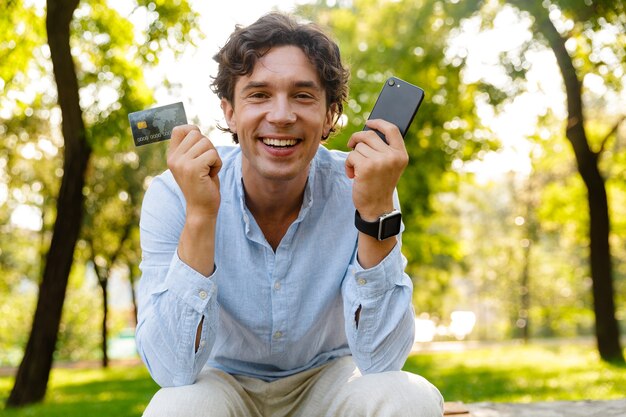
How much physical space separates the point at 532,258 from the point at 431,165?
73.6ft

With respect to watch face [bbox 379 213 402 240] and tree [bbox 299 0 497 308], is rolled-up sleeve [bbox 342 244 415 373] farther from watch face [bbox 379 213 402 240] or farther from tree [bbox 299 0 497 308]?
tree [bbox 299 0 497 308]

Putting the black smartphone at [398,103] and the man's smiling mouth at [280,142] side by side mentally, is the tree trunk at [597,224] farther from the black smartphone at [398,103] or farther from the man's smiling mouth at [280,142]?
Result: the man's smiling mouth at [280,142]

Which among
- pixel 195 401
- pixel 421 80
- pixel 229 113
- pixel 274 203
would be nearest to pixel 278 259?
pixel 274 203

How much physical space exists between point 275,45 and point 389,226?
0.95 metres

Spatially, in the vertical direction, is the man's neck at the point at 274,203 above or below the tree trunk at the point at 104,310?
above

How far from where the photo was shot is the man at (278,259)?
2.58 meters

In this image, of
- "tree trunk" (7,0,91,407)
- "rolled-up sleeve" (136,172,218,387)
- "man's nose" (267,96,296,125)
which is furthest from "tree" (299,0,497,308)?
"rolled-up sleeve" (136,172,218,387)

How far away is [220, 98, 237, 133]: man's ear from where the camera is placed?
324cm

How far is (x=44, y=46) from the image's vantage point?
12.2 metres

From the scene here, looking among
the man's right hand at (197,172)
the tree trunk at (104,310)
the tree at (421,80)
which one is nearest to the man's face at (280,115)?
the man's right hand at (197,172)

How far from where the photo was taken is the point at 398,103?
293 centimetres

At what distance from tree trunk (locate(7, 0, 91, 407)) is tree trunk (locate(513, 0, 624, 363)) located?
28.2 ft

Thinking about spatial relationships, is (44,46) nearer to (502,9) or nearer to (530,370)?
(502,9)

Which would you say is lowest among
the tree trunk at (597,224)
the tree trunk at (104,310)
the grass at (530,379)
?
the tree trunk at (104,310)
